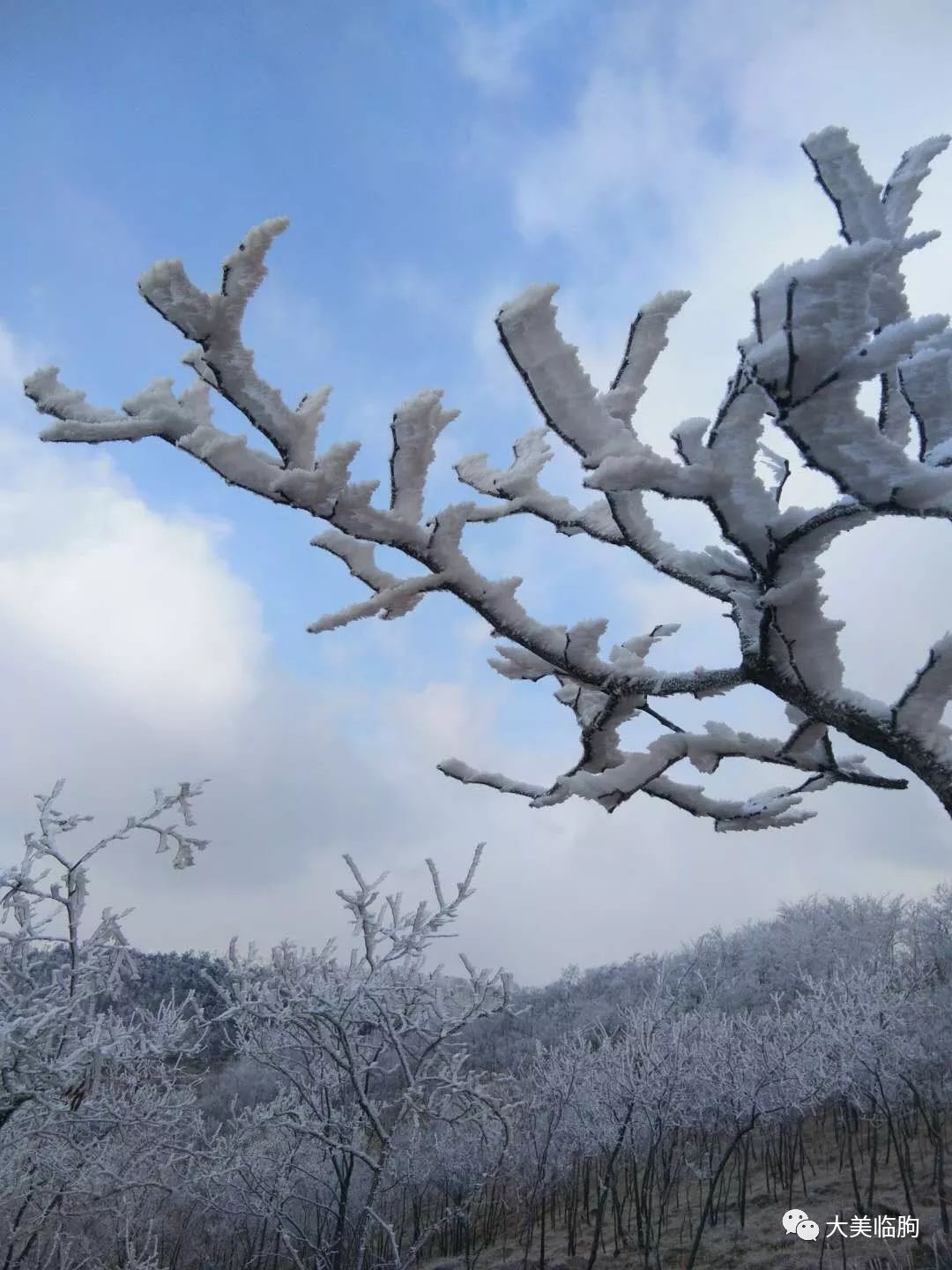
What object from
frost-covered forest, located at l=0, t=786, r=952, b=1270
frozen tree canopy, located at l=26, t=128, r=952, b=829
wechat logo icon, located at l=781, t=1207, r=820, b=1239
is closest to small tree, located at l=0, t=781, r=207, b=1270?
frost-covered forest, located at l=0, t=786, r=952, b=1270

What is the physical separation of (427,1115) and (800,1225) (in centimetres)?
843

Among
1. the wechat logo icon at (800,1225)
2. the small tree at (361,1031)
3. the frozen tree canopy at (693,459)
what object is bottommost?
the wechat logo icon at (800,1225)

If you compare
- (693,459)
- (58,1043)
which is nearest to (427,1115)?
(58,1043)

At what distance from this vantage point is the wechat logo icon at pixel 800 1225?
11.6 meters

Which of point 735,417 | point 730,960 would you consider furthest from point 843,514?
point 730,960

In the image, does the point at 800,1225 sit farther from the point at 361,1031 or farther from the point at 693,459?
the point at 693,459

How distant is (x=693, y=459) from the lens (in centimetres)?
186

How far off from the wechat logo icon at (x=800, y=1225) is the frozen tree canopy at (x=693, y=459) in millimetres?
12821

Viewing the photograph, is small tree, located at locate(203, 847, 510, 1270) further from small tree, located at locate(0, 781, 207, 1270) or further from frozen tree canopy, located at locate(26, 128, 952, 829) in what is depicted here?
frozen tree canopy, located at locate(26, 128, 952, 829)

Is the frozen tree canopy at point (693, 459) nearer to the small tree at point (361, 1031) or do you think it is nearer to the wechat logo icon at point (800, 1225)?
the small tree at point (361, 1031)

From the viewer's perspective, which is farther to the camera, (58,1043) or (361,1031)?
(361,1031)

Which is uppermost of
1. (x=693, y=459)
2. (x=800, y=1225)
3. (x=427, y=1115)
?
(x=693, y=459)

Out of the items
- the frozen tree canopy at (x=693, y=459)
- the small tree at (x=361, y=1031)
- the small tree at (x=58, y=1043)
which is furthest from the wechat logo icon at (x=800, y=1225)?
the frozen tree canopy at (x=693, y=459)

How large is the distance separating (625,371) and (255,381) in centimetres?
91
